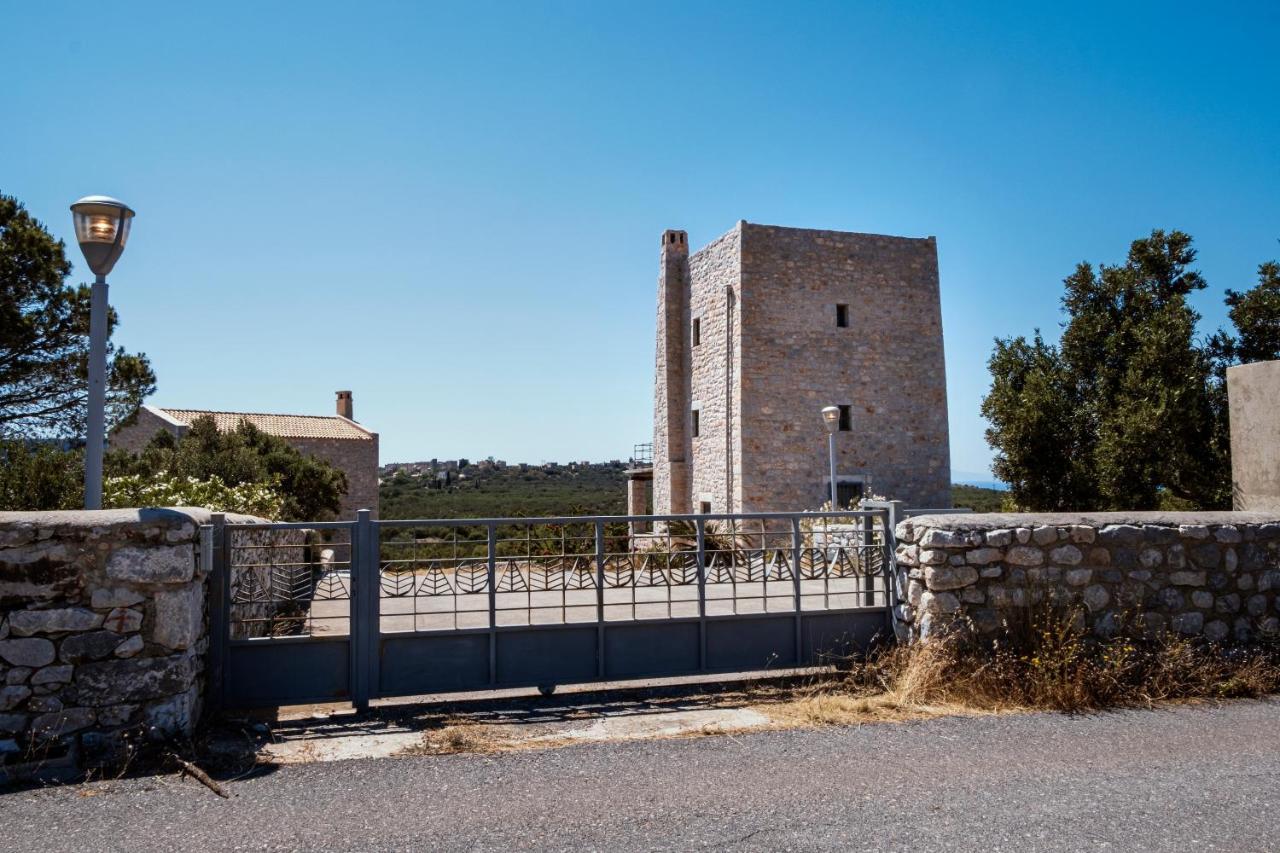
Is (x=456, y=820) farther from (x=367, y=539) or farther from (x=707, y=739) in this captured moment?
(x=367, y=539)

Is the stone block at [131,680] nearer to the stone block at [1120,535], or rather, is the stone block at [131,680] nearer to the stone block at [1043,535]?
the stone block at [1043,535]

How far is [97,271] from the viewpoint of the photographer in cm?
555

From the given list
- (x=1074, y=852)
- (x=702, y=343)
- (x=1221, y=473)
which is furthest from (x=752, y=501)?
(x=1074, y=852)

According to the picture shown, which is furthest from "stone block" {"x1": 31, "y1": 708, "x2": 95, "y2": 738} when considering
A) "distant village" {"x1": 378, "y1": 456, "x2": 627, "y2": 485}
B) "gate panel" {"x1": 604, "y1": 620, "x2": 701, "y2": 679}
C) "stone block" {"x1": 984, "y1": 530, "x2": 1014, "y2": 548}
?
"distant village" {"x1": 378, "y1": 456, "x2": 627, "y2": 485}

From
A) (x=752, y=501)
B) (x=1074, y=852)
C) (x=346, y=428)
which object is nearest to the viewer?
(x=1074, y=852)

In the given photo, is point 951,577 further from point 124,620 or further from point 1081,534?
point 124,620

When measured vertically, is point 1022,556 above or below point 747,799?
above

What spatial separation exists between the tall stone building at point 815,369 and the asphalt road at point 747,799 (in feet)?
52.8

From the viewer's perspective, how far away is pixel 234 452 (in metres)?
17.2

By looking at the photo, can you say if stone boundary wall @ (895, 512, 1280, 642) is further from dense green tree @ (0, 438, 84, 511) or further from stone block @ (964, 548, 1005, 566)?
dense green tree @ (0, 438, 84, 511)

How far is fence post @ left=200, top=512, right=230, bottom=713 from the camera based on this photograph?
5.69 m

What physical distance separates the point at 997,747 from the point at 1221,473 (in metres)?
12.4

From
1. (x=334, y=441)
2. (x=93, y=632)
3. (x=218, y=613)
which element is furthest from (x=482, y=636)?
(x=334, y=441)

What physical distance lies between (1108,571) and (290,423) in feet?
104
